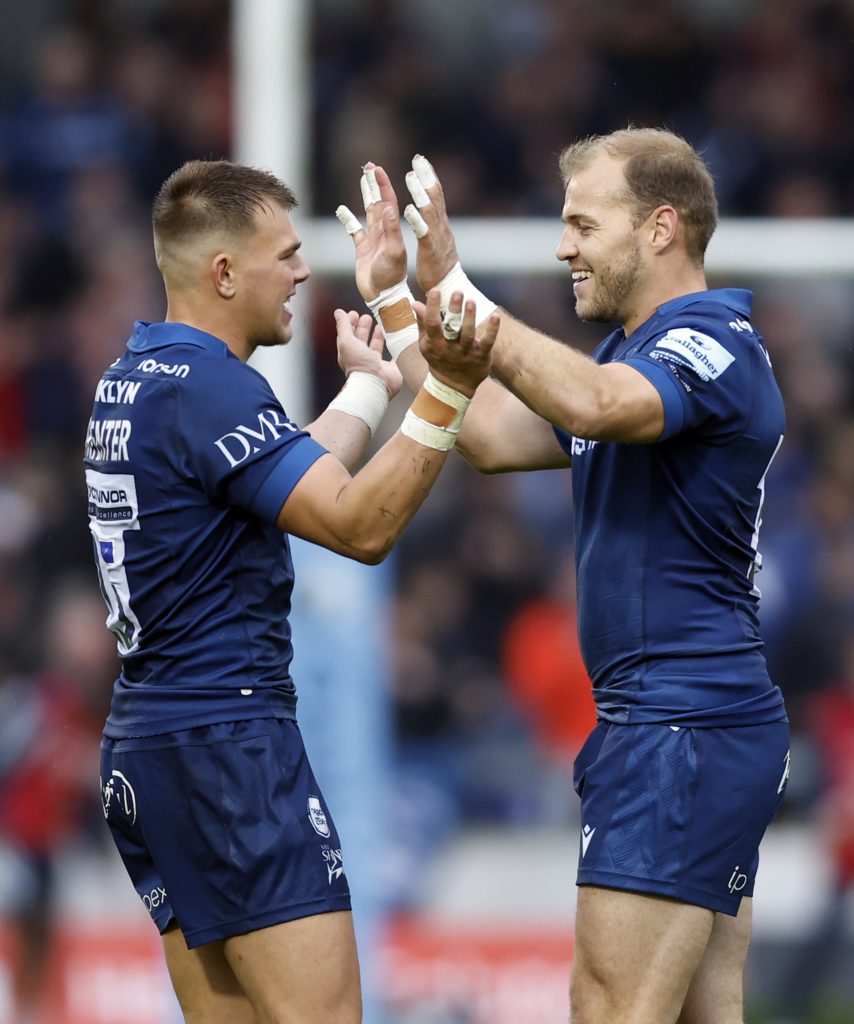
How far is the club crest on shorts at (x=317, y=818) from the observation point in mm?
3945

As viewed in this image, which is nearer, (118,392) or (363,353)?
(118,392)

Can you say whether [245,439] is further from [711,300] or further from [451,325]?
[711,300]

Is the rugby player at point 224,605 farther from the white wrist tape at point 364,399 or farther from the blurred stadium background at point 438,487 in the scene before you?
the blurred stadium background at point 438,487

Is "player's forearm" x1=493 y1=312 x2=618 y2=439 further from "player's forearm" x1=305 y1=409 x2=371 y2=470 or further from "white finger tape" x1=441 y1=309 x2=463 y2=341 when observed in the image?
"player's forearm" x1=305 y1=409 x2=371 y2=470

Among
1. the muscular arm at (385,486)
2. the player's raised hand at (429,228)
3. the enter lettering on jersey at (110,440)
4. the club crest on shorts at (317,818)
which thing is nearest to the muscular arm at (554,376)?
the player's raised hand at (429,228)

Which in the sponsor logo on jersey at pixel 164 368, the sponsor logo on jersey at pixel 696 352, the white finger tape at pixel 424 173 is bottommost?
the sponsor logo on jersey at pixel 164 368

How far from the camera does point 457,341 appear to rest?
3.67m

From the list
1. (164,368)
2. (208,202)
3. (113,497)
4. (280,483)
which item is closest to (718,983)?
(280,483)

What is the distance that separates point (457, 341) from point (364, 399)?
3.24 feet

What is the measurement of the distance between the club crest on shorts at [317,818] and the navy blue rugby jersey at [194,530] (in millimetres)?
211

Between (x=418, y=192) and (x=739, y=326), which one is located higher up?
(x=418, y=192)

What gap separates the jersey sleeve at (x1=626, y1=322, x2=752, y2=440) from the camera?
3.97 meters

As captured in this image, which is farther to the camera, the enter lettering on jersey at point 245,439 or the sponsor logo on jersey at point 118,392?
the sponsor logo on jersey at point 118,392

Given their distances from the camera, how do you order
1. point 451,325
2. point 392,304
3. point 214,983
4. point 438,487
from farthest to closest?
point 438,487 < point 392,304 < point 214,983 < point 451,325
